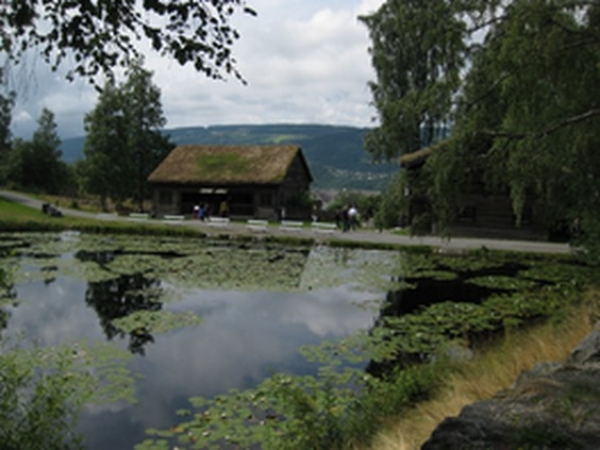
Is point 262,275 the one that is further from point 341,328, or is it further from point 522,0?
point 522,0

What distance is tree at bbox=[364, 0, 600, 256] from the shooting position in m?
8.68

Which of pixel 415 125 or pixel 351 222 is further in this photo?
pixel 351 222

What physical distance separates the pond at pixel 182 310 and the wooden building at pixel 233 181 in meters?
18.7

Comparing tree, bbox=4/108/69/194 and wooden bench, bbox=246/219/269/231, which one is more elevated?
tree, bbox=4/108/69/194

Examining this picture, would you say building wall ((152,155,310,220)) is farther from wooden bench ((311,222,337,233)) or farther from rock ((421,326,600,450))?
rock ((421,326,600,450))

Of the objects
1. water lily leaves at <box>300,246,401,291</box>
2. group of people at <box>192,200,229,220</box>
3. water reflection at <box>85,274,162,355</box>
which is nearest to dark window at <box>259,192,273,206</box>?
group of people at <box>192,200,229,220</box>

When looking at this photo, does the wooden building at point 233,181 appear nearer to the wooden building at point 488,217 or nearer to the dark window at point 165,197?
the dark window at point 165,197

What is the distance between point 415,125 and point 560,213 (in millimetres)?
4300

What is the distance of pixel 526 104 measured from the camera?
918cm

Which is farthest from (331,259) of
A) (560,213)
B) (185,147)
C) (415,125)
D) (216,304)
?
(185,147)

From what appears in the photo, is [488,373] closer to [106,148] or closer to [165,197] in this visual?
[165,197]

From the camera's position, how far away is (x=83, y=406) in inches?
286

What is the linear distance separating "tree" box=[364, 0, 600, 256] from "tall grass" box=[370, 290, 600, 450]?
2396 millimetres

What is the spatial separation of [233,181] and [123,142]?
44.1 feet
